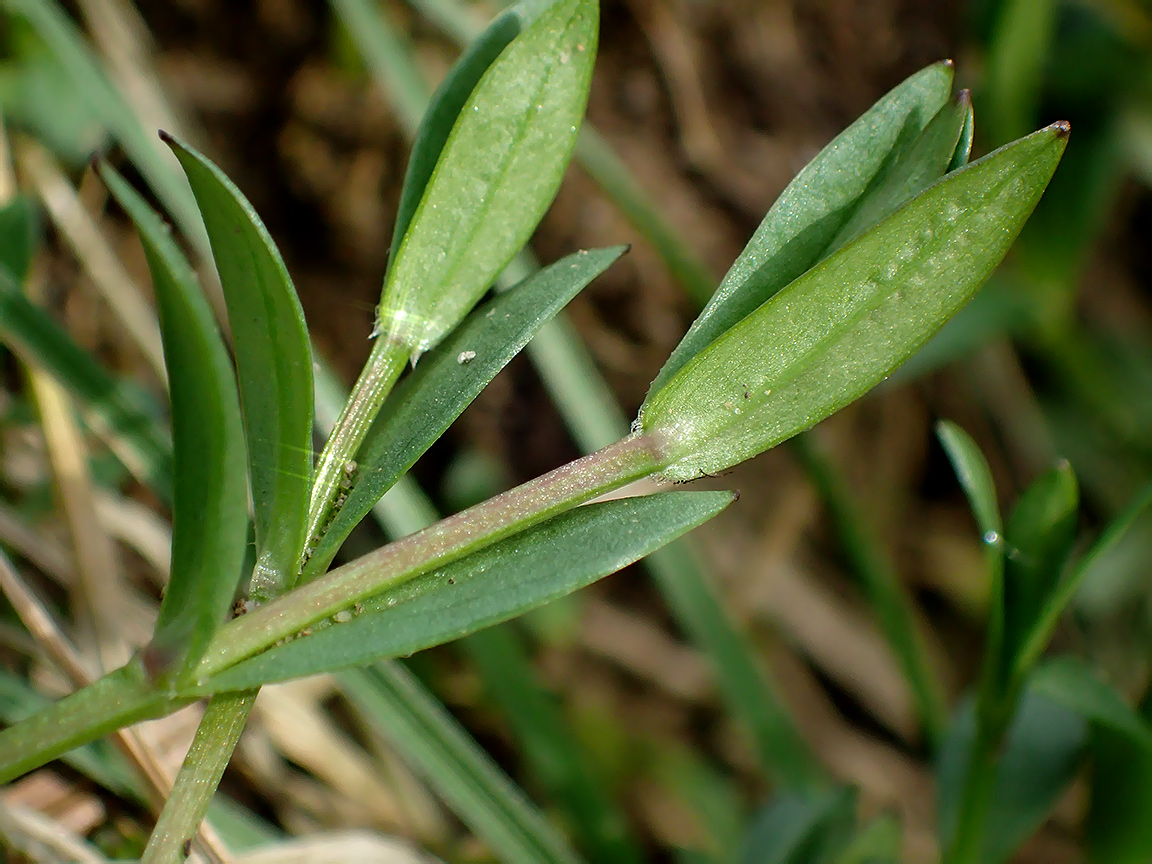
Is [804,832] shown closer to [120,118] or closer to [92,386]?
[92,386]

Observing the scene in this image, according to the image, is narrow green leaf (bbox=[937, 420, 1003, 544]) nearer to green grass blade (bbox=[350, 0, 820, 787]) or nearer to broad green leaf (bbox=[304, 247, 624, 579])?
broad green leaf (bbox=[304, 247, 624, 579])

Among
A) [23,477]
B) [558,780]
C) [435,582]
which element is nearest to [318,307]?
[23,477]

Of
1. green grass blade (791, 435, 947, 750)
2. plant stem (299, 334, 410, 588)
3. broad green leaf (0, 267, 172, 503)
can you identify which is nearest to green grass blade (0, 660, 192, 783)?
plant stem (299, 334, 410, 588)

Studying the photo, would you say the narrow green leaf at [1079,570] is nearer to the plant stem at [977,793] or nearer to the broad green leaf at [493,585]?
the plant stem at [977,793]

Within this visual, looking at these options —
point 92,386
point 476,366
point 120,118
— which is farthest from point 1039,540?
point 120,118

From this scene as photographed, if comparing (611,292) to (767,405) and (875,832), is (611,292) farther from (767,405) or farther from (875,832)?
(767,405)

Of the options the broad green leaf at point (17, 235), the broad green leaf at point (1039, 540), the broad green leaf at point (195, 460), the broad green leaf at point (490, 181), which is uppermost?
the broad green leaf at point (17, 235)

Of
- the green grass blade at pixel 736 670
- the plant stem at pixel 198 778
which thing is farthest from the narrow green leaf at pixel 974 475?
the green grass blade at pixel 736 670
